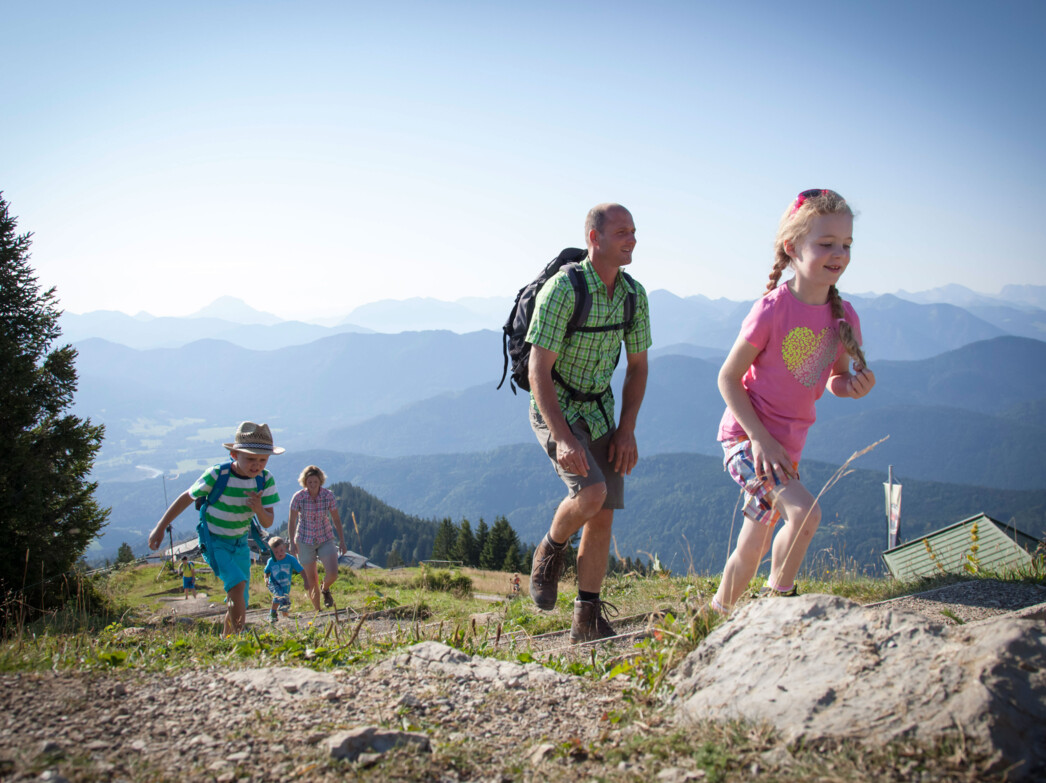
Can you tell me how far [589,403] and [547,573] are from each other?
1184 mm

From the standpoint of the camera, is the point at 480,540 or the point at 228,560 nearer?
the point at 228,560

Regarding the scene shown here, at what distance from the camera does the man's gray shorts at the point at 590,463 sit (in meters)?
4.20

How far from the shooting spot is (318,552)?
8734 millimetres

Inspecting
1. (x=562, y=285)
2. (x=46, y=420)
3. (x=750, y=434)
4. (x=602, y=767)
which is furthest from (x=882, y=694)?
(x=46, y=420)

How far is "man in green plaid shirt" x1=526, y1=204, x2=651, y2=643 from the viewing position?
162 inches

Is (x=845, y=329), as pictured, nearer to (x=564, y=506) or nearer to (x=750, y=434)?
(x=750, y=434)

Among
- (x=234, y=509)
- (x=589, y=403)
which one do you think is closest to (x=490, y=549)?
(x=234, y=509)

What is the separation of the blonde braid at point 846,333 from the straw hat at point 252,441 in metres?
4.20

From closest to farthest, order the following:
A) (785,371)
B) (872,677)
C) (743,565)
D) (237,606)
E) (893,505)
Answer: (872,677) → (743,565) → (785,371) → (237,606) → (893,505)

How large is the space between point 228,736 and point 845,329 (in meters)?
3.65

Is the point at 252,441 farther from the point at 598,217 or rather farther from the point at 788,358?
the point at 788,358

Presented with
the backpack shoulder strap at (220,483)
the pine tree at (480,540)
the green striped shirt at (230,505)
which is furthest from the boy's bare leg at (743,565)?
the pine tree at (480,540)

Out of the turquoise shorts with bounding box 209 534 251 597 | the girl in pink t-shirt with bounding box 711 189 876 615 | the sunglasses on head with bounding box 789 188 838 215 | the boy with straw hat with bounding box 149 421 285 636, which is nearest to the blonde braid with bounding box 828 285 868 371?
the girl in pink t-shirt with bounding box 711 189 876 615

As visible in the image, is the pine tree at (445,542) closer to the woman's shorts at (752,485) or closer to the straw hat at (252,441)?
the straw hat at (252,441)
